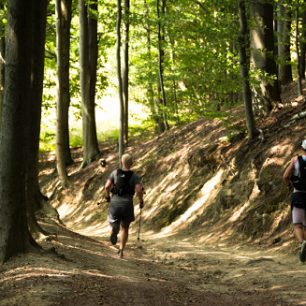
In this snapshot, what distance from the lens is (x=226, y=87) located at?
17359mm

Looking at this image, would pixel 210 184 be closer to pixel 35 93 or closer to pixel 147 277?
pixel 35 93

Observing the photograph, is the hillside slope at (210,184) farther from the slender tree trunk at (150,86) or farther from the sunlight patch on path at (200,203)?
the slender tree trunk at (150,86)

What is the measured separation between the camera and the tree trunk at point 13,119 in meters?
8.47

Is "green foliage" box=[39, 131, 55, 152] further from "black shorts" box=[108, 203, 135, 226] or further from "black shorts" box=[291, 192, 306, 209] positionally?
"black shorts" box=[291, 192, 306, 209]

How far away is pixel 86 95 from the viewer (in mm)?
26047

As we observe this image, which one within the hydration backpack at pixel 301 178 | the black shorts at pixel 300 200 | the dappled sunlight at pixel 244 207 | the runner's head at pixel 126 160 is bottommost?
the dappled sunlight at pixel 244 207

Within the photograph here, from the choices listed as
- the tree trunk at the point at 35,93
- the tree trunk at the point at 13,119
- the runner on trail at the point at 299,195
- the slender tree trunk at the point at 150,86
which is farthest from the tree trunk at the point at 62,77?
the runner on trail at the point at 299,195

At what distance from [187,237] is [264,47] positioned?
259 inches

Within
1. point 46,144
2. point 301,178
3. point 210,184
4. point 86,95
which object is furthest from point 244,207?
point 46,144

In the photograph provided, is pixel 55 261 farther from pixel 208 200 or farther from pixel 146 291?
pixel 208 200

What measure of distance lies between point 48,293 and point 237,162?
10.5 m

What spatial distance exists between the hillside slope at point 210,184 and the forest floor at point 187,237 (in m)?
0.04

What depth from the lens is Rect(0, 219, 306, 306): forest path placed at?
697cm

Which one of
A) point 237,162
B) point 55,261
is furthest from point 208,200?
point 55,261
